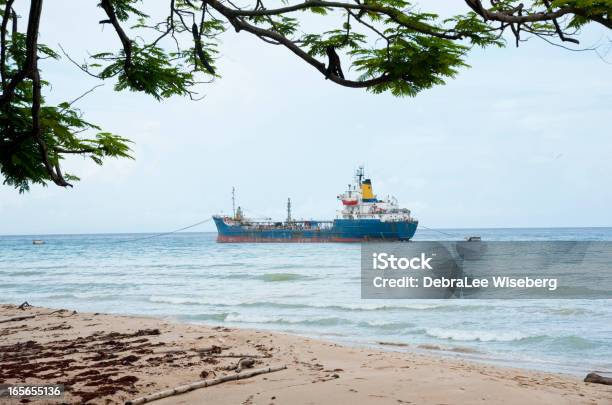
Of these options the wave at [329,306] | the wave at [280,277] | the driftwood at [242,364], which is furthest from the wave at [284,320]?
the wave at [280,277]

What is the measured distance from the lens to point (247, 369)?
4676 millimetres

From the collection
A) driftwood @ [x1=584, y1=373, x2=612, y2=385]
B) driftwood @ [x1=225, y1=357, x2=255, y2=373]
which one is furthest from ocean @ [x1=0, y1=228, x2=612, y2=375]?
driftwood @ [x1=225, y1=357, x2=255, y2=373]

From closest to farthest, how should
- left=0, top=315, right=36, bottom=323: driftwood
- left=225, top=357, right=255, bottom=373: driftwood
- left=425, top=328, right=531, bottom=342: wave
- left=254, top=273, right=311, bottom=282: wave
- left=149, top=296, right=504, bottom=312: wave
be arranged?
left=225, top=357, right=255, bottom=373: driftwood → left=0, top=315, right=36, bottom=323: driftwood → left=425, top=328, right=531, bottom=342: wave → left=149, top=296, right=504, bottom=312: wave → left=254, top=273, right=311, bottom=282: wave

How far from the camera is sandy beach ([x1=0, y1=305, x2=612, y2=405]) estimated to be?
152 inches

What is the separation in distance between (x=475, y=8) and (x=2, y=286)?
20555mm

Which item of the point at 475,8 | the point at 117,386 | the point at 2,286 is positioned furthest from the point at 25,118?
the point at 2,286

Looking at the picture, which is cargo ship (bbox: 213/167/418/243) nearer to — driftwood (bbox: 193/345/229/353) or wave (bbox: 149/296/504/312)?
wave (bbox: 149/296/504/312)

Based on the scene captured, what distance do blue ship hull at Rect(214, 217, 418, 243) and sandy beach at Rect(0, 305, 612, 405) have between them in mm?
40117

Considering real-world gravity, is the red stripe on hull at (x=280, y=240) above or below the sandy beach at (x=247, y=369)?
below

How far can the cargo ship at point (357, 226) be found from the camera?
47031 millimetres

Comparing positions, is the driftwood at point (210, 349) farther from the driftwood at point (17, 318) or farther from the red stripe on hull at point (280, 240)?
the red stripe on hull at point (280, 240)

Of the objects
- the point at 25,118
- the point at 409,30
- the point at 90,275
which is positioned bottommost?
the point at 90,275

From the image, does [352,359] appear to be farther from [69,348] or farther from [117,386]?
[69,348]

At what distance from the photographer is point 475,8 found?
2539 mm
